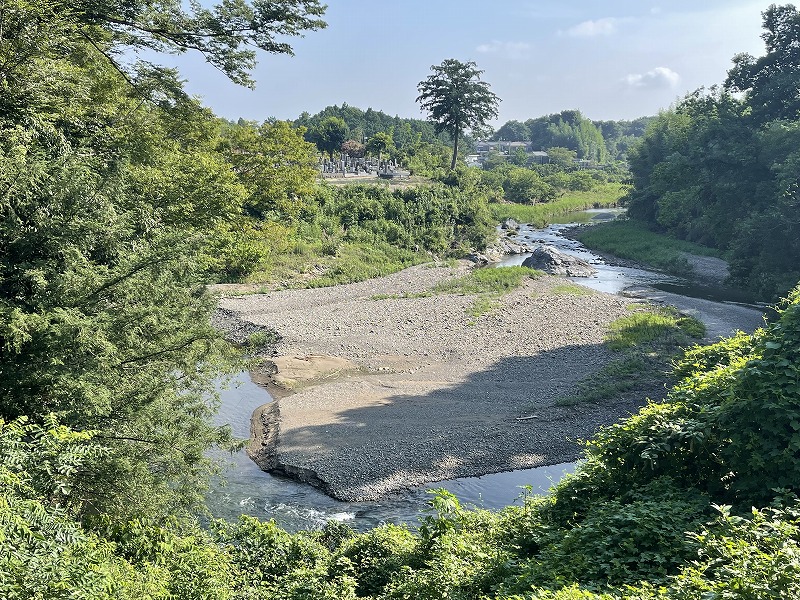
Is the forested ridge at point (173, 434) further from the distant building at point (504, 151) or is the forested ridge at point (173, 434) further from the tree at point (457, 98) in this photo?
the distant building at point (504, 151)

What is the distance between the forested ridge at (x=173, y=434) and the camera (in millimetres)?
7488

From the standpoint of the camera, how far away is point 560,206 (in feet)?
290

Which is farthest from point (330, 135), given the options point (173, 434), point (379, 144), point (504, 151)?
point (504, 151)

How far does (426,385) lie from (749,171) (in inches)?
1271

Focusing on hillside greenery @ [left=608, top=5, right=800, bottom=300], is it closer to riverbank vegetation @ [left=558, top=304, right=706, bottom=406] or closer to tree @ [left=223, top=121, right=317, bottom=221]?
riverbank vegetation @ [left=558, top=304, right=706, bottom=406]

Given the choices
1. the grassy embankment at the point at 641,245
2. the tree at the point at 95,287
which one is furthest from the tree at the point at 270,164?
the tree at the point at 95,287

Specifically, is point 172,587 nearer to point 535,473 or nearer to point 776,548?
point 776,548

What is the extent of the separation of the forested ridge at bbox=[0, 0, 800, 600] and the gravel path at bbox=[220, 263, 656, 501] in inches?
193

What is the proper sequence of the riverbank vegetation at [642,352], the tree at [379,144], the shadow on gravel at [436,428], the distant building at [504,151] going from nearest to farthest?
1. the shadow on gravel at [436,428]
2. the riverbank vegetation at [642,352]
3. the tree at [379,144]
4. the distant building at [504,151]

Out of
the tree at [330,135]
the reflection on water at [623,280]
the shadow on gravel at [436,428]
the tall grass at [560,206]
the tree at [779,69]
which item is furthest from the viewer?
the tree at [330,135]

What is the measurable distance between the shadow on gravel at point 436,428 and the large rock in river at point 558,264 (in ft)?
70.9

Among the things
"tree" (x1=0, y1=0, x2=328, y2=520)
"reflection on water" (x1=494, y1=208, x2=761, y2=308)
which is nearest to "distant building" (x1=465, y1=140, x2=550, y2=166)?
"reflection on water" (x1=494, y1=208, x2=761, y2=308)

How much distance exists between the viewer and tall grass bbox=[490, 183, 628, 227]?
256 ft

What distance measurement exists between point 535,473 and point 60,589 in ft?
44.5
